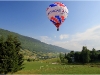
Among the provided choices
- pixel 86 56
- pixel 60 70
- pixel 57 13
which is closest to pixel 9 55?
pixel 57 13

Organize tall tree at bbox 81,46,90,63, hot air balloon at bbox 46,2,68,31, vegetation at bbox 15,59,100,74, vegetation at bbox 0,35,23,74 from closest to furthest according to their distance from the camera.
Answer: hot air balloon at bbox 46,2,68,31 → vegetation at bbox 0,35,23,74 → vegetation at bbox 15,59,100,74 → tall tree at bbox 81,46,90,63

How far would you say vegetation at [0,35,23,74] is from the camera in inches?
1352

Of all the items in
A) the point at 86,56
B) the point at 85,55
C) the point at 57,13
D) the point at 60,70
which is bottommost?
the point at 60,70

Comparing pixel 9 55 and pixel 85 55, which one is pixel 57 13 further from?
pixel 85 55

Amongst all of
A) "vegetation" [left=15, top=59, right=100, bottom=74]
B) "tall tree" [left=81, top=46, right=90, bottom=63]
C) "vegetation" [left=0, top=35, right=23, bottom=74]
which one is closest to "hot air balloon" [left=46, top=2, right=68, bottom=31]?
"vegetation" [left=0, top=35, right=23, bottom=74]

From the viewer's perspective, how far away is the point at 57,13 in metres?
27.1

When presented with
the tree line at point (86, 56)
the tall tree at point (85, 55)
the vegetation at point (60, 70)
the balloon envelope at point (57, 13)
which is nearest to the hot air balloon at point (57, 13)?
the balloon envelope at point (57, 13)

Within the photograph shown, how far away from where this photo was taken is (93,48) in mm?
92188

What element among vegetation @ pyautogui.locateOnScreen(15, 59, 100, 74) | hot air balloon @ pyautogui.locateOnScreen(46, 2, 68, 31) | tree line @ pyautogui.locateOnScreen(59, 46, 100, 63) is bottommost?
vegetation @ pyautogui.locateOnScreen(15, 59, 100, 74)

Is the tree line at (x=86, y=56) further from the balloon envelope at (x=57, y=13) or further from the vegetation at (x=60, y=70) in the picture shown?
the balloon envelope at (x=57, y=13)

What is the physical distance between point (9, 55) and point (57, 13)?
16.2 m

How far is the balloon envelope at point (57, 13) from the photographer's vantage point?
88.6 ft

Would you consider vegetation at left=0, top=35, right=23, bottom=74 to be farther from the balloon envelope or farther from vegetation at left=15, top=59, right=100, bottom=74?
the balloon envelope

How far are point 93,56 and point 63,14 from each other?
66.4m
